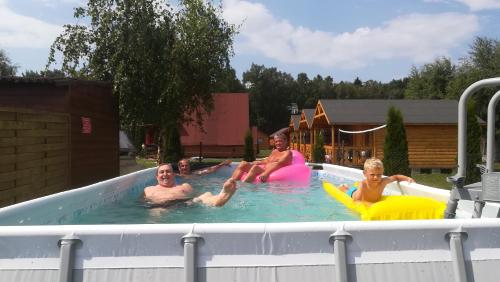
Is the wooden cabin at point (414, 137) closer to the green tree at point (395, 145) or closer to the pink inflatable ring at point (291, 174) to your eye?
the green tree at point (395, 145)

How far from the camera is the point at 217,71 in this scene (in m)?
14.5

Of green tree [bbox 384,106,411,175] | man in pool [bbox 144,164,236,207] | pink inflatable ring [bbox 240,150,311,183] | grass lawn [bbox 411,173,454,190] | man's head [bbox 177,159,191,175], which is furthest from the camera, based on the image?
green tree [bbox 384,106,411,175]

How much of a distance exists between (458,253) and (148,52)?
12.2 metres

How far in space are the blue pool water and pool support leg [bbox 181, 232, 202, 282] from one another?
10.0 feet

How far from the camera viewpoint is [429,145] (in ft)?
61.4

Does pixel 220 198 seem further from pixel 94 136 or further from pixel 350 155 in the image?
pixel 350 155

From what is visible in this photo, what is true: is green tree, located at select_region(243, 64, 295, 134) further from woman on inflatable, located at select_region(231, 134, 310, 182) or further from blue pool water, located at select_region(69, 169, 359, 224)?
blue pool water, located at select_region(69, 169, 359, 224)

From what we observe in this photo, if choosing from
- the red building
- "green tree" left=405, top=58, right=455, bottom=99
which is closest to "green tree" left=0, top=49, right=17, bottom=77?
the red building

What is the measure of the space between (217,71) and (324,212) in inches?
379

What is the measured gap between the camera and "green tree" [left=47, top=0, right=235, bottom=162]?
1327 centimetres

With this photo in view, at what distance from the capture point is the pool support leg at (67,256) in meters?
2.06

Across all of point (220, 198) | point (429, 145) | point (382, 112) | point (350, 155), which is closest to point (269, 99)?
point (382, 112)

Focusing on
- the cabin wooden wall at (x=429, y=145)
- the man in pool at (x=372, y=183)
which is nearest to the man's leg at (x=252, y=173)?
the man in pool at (x=372, y=183)

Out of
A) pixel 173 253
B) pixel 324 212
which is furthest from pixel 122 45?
pixel 173 253
